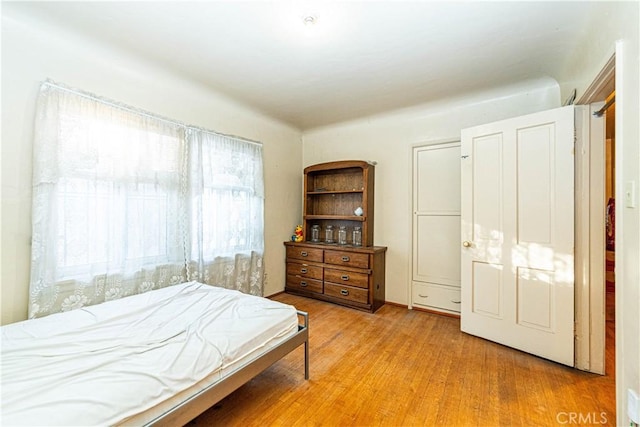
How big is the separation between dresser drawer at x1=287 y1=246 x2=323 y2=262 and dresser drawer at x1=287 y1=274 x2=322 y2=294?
29cm

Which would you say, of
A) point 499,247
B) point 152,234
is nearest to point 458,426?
point 499,247

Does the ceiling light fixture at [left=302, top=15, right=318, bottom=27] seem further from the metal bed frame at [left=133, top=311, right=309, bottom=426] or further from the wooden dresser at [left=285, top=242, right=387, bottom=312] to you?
the wooden dresser at [left=285, top=242, right=387, bottom=312]

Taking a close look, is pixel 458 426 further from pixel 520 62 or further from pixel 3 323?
pixel 3 323

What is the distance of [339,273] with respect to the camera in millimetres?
3502

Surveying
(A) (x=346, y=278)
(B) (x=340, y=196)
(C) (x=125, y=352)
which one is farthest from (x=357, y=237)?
(C) (x=125, y=352)

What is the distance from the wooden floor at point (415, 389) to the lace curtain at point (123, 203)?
1.40 m

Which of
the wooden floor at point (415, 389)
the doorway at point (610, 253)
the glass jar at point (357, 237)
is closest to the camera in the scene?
the wooden floor at point (415, 389)

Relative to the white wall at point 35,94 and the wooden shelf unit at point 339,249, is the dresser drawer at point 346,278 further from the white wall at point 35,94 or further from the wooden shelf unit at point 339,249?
the white wall at point 35,94

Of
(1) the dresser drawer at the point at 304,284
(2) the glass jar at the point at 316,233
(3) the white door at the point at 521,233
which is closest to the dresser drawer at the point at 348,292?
(1) the dresser drawer at the point at 304,284

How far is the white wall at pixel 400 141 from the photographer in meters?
2.97

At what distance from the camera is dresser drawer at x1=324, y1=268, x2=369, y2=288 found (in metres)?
3.31

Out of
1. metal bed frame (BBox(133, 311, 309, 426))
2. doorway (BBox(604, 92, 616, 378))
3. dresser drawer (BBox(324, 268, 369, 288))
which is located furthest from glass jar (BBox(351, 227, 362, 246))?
doorway (BBox(604, 92, 616, 378))

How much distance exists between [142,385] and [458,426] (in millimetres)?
1660

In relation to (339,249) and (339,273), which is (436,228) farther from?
(339,273)
